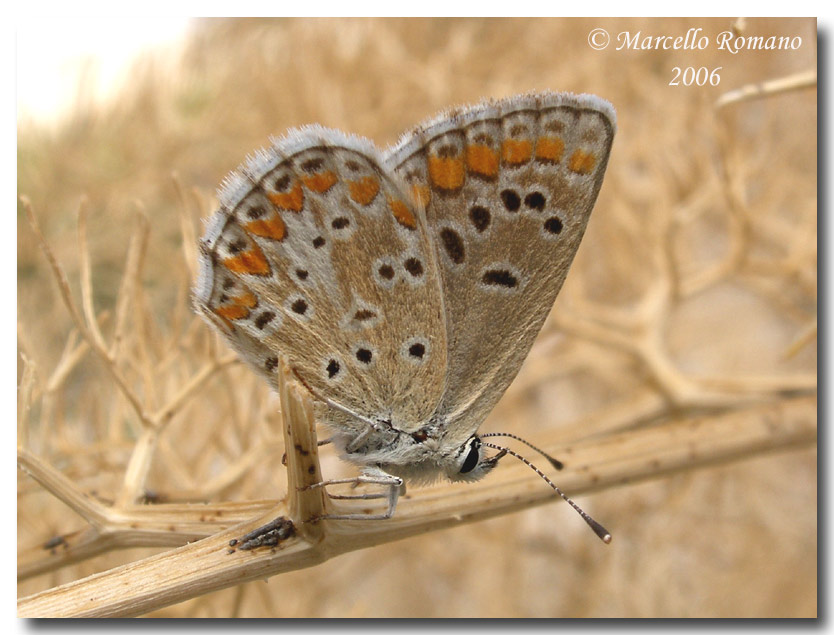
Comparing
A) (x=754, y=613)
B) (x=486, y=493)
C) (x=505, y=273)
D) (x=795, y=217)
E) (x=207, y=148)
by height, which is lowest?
(x=754, y=613)

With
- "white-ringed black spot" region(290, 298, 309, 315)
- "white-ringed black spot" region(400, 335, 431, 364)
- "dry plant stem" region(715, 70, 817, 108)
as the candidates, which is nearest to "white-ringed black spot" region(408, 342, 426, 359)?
"white-ringed black spot" region(400, 335, 431, 364)

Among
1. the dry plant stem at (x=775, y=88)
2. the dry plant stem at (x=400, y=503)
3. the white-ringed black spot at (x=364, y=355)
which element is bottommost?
the dry plant stem at (x=400, y=503)

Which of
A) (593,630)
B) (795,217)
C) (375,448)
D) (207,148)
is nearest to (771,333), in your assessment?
(795,217)

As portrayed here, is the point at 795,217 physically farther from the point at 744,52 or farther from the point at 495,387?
the point at 495,387

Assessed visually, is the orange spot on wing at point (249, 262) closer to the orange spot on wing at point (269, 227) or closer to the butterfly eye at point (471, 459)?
the orange spot on wing at point (269, 227)

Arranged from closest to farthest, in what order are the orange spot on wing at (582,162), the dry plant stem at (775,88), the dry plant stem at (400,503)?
the dry plant stem at (400,503), the orange spot on wing at (582,162), the dry plant stem at (775,88)

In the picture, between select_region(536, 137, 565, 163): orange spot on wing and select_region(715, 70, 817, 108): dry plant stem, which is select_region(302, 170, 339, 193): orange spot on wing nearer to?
select_region(536, 137, 565, 163): orange spot on wing

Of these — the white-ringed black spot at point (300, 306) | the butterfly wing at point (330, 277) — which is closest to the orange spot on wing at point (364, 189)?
the butterfly wing at point (330, 277)
